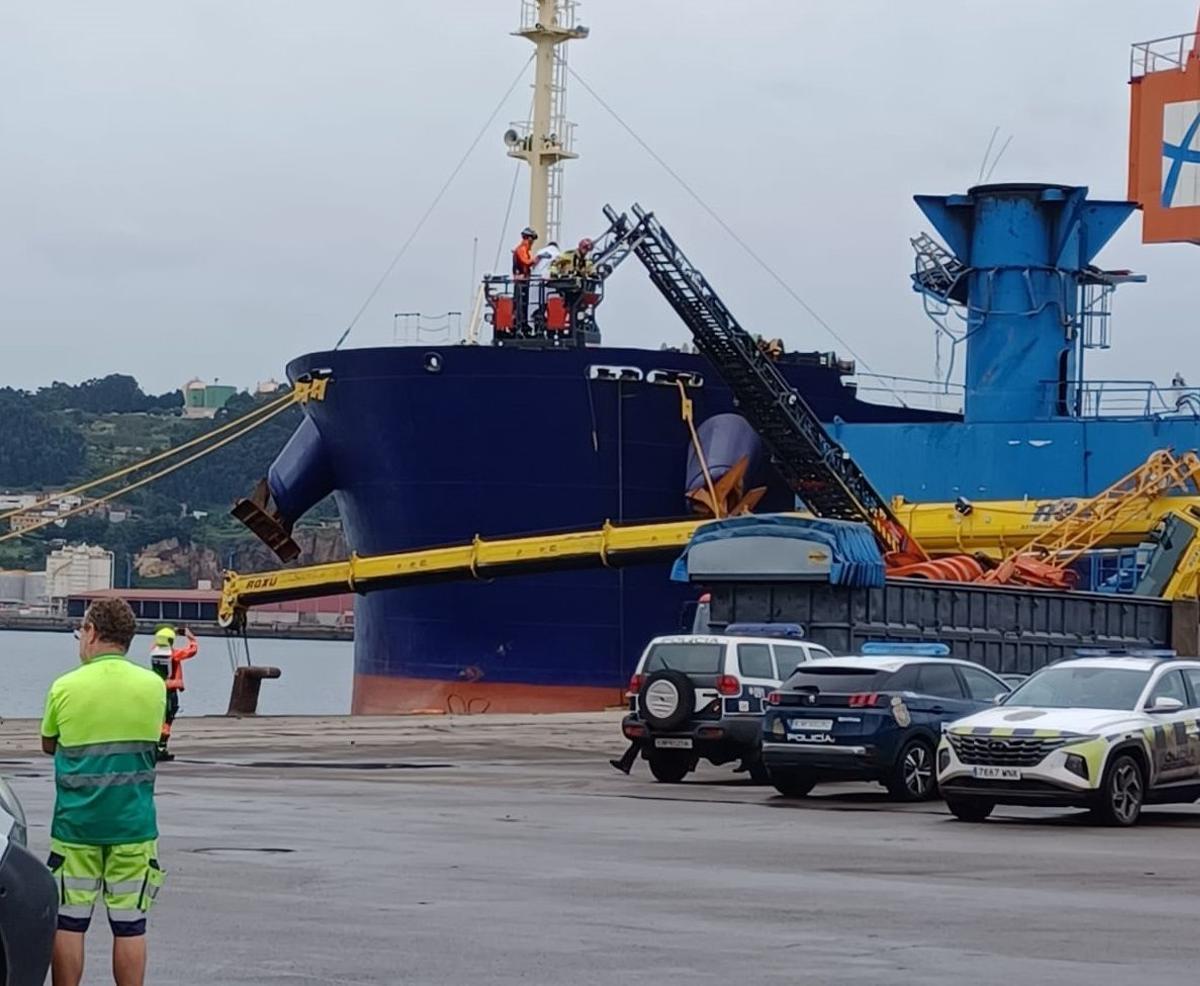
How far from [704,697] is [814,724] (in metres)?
2.57

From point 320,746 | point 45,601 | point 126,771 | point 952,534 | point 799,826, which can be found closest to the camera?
point 126,771

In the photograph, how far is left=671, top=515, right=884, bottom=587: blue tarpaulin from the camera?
99.3ft

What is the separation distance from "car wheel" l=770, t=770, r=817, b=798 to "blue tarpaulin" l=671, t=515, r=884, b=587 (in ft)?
24.2

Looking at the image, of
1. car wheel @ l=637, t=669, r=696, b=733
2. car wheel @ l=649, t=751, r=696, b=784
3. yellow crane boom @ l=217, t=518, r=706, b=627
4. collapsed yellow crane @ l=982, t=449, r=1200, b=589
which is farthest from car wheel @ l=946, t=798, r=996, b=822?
collapsed yellow crane @ l=982, t=449, r=1200, b=589

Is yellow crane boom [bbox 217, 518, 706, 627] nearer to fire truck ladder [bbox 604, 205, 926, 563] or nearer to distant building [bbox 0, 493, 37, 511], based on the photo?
fire truck ladder [bbox 604, 205, 926, 563]

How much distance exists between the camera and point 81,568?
17888 centimetres

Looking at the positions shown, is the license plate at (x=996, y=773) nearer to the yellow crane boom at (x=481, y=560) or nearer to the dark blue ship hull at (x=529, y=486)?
the yellow crane boom at (x=481, y=560)

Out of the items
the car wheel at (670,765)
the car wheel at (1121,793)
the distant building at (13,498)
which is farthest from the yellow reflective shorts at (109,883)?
the distant building at (13,498)

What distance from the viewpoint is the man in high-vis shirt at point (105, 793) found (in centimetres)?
911

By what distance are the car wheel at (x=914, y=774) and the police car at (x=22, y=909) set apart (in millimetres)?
14645

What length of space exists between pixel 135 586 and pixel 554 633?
133 meters

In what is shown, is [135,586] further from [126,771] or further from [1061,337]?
[126,771]

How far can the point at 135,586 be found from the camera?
17688cm

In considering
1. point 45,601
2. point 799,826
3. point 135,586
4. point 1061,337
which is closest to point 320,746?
point 799,826
